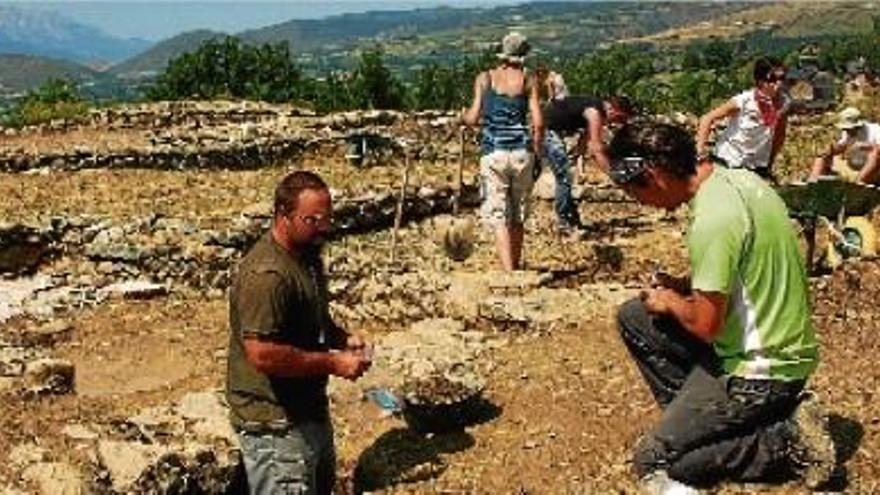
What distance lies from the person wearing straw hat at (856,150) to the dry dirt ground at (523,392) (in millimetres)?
2049

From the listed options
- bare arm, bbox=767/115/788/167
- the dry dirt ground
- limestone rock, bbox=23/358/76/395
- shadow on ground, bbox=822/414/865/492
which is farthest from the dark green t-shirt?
bare arm, bbox=767/115/788/167

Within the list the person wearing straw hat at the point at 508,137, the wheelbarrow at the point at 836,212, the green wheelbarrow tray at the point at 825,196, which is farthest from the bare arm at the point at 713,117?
the person wearing straw hat at the point at 508,137

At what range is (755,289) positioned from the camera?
19.7 feet

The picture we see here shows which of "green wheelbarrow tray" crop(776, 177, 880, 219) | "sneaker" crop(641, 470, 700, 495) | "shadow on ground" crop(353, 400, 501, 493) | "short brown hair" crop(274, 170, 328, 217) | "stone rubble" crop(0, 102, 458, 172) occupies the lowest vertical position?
"stone rubble" crop(0, 102, 458, 172)

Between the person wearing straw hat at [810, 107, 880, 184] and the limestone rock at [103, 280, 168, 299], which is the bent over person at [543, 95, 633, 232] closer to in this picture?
the person wearing straw hat at [810, 107, 880, 184]

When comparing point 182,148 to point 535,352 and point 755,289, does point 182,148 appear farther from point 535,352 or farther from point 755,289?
point 755,289

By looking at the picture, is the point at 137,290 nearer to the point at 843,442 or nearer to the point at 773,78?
the point at 773,78

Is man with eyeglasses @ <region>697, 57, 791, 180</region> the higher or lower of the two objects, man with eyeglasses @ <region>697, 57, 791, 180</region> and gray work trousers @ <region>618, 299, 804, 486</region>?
the higher

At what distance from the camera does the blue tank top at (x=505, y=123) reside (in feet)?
38.5

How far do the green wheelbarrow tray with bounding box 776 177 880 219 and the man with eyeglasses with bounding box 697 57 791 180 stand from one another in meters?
0.95

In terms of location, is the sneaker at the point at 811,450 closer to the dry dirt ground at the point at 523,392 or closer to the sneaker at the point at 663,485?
the dry dirt ground at the point at 523,392

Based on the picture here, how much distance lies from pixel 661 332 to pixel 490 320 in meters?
4.08

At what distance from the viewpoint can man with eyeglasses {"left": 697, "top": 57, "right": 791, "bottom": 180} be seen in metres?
12.3

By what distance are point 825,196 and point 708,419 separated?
5.74 meters
